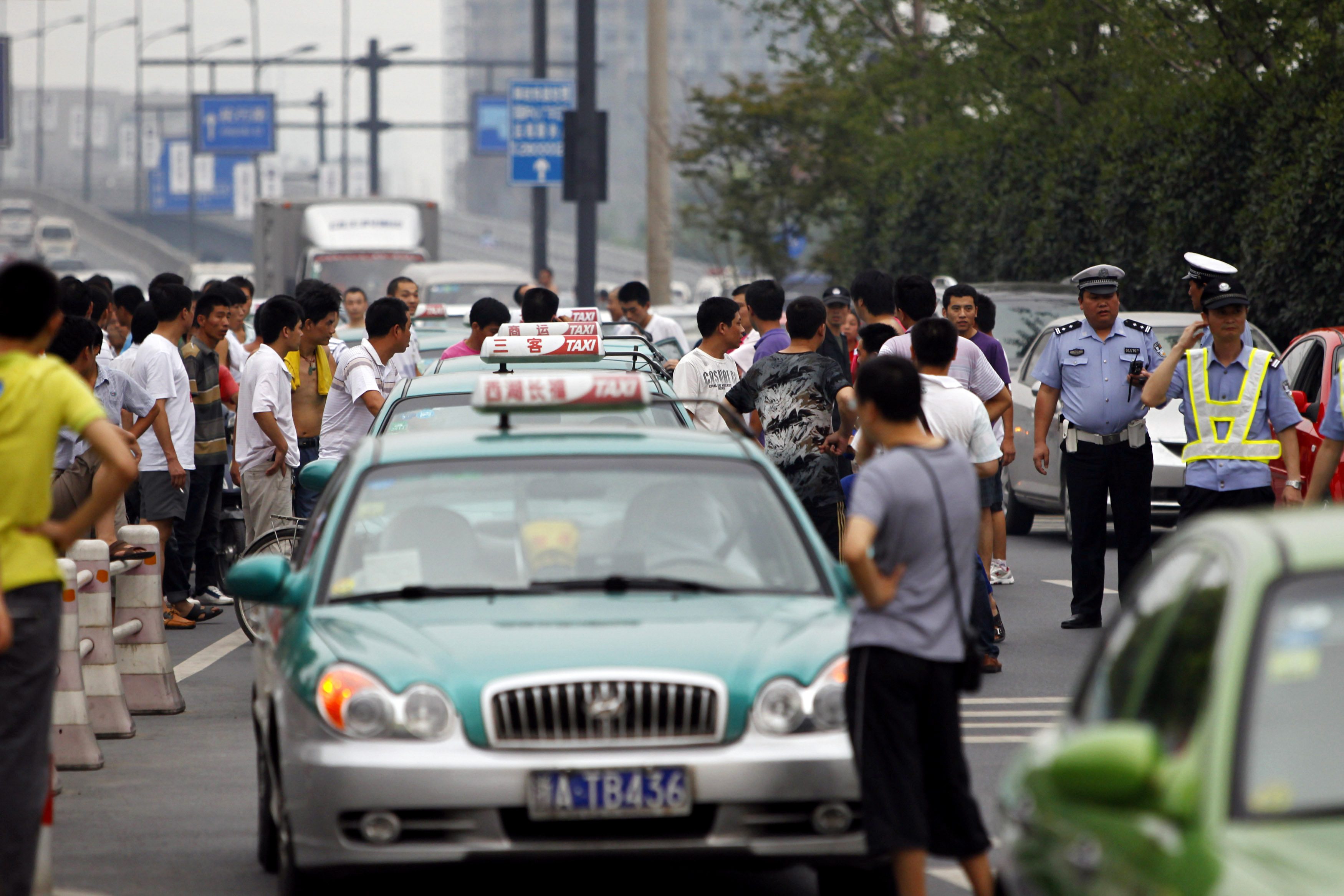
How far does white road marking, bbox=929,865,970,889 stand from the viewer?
6285 millimetres

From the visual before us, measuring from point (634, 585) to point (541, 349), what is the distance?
5074 millimetres

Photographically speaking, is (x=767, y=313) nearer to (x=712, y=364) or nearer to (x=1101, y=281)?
(x=712, y=364)

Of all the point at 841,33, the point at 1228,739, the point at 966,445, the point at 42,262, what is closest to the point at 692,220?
the point at 841,33

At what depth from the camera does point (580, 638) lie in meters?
5.61

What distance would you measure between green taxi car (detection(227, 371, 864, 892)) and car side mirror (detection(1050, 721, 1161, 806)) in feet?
6.76

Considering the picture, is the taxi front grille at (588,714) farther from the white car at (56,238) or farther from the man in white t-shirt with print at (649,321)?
the white car at (56,238)

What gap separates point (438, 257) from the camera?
122 ft

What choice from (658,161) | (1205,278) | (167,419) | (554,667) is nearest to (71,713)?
(554,667)

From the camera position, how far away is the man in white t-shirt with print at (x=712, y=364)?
11.5m

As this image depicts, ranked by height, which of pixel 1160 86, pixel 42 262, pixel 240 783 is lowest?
pixel 240 783

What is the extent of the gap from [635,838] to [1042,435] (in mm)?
6352

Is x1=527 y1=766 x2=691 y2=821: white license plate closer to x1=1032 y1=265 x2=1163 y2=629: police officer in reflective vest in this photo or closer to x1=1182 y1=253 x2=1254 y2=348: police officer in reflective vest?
x1=1182 y1=253 x2=1254 y2=348: police officer in reflective vest

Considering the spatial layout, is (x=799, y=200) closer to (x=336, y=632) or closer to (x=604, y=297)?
(x=604, y=297)

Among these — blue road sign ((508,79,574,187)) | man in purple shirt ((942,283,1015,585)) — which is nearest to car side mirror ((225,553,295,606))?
man in purple shirt ((942,283,1015,585))
